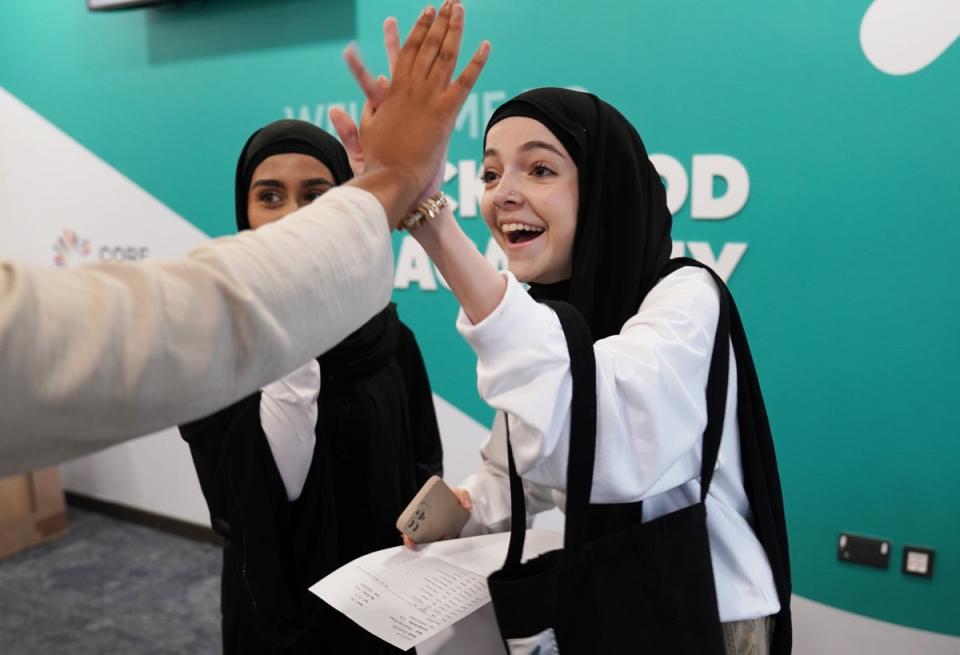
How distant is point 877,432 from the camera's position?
201 cm

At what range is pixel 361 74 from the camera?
0.72 m

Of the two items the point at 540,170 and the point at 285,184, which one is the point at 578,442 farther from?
the point at 285,184

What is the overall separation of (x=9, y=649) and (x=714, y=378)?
2901 mm

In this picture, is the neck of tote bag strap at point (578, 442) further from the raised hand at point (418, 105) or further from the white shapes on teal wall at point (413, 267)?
the white shapes on teal wall at point (413, 267)

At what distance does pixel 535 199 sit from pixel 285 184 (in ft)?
2.22

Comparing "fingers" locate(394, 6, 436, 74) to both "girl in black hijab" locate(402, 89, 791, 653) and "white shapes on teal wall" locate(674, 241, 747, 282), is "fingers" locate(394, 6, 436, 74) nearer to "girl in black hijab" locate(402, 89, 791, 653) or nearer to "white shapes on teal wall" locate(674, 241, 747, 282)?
"girl in black hijab" locate(402, 89, 791, 653)

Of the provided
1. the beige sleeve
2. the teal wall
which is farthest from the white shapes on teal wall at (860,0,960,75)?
the beige sleeve

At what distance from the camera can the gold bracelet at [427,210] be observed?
0.77 m

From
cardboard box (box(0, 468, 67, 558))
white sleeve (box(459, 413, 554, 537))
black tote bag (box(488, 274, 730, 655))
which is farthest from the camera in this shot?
cardboard box (box(0, 468, 67, 558))

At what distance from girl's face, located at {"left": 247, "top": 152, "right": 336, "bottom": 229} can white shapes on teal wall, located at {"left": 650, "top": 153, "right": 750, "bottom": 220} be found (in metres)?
1.07

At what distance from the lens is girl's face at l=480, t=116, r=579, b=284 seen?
1.15 meters

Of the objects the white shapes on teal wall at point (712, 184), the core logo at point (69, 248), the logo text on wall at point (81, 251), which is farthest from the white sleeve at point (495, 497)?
the core logo at point (69, 248)

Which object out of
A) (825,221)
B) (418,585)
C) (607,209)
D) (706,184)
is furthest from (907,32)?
(418,585)

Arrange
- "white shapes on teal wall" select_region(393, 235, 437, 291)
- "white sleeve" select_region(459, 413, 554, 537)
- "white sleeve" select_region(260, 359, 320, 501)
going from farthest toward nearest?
"white shapes on teal wall" select_region(393, 235, 437, 291) < "white sleeve" select_region(260, 359, 320, 501) < "white sleeve" select_region(459, 413, 554, 537)
